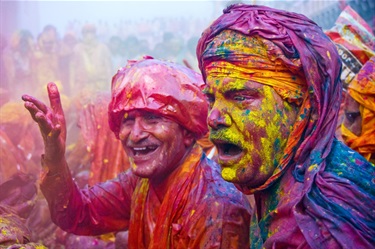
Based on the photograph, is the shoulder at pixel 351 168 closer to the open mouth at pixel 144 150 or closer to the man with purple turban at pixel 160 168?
the man with purple turban at pixel 160 168

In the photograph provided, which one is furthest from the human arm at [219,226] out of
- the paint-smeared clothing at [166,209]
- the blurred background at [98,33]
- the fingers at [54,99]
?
the blurred background at [98,33]

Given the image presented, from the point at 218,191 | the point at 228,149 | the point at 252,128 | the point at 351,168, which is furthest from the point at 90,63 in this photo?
the point at 351,168

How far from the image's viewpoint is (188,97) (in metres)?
3.40

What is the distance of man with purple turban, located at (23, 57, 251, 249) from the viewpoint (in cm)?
310

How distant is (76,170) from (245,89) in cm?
501

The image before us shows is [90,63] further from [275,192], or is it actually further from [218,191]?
[275,192]

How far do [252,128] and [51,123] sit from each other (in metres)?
1.28

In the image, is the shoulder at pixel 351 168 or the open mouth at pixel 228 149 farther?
the open mouth at pixel 228 149

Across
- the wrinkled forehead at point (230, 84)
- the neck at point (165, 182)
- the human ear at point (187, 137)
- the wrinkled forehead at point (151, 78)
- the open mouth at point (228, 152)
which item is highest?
the wrinkled forehead at point (230, 84)

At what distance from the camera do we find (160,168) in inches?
131

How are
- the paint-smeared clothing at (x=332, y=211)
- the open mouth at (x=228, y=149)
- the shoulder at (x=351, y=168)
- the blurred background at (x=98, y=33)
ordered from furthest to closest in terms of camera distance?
the blurred background at (x=98, y=33), the open mouth at (x=228, y=149), the shoulder at (x=351, y=168), the paint-smeared clothing at (x=332, y=211)

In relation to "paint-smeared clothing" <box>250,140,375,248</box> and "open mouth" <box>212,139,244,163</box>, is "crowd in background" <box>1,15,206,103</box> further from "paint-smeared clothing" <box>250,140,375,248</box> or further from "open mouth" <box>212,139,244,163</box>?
"paint-smeared clothing" <box>250,140,375,248</box>

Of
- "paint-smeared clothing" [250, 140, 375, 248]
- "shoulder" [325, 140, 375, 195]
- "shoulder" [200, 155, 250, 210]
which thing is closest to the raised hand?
"shoulder" [200, 155, 250, 210]

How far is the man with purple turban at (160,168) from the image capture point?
3.10 metres
